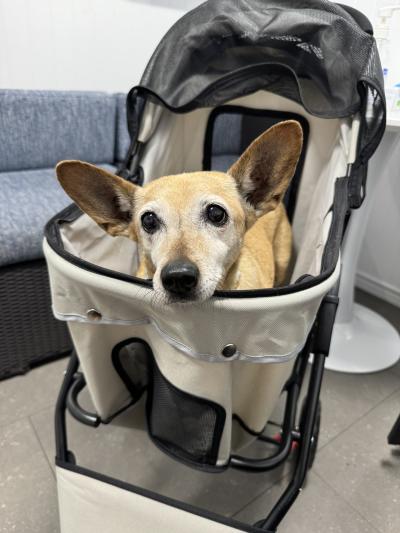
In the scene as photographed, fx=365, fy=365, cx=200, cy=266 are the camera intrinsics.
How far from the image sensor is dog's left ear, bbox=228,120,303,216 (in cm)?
69

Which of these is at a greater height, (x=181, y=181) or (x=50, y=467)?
(x=181, y=181)

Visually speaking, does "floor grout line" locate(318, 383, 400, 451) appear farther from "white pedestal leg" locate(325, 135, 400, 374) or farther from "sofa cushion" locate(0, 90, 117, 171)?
"sofa cushion" locate(0, 90, 117, 171)

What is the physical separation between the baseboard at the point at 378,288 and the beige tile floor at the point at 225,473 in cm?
73

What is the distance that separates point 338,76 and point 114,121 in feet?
4.73

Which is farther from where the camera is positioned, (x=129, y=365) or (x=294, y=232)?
(x=294, y=232)

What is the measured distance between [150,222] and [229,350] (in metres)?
0.33

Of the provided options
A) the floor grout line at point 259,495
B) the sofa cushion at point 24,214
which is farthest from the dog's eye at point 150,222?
the floor grout line at point 259,495

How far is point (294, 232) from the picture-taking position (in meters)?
1.37

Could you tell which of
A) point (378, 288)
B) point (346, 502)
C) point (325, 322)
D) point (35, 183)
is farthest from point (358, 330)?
point (35, 183)

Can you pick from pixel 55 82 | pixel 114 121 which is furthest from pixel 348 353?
pixel 55 82

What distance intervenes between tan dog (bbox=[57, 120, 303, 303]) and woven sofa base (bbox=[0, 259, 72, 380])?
2.00 feet

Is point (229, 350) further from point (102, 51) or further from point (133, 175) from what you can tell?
point (102, 51)

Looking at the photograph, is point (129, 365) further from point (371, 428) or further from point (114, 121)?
point (114, 121)

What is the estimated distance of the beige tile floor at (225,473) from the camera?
101cm
